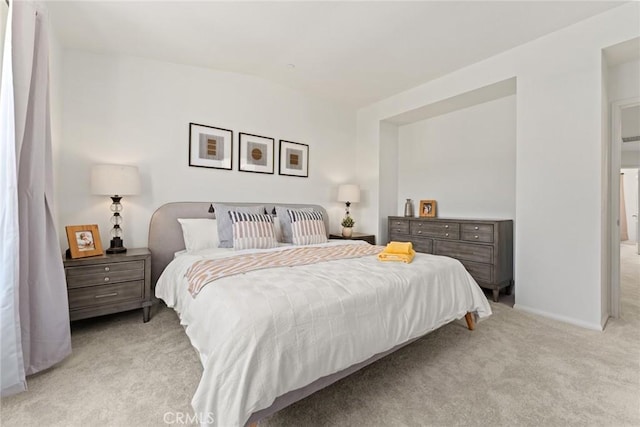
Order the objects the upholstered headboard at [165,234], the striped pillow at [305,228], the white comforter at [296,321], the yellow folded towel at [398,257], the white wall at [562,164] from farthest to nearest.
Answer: the striped pillow at [305,228] → the upholstered headboard at [165,234] → the white wall at [562,164] → the yellow folded towel at [398,257] → the white comforter at [296,321]

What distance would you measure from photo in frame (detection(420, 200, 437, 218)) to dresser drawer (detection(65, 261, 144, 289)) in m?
3.62

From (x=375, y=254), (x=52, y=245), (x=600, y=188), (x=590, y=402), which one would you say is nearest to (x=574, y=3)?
(x=600, y=188)

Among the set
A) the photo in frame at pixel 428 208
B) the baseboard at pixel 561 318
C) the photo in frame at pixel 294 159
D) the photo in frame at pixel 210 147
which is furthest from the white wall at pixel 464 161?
the photo in frame at pixel 210 147

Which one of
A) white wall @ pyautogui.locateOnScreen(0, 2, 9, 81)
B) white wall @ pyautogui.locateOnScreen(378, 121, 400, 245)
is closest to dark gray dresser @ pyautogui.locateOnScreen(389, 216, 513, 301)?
white wall @ pyautogui.locateOnScreen(378, 121, 400, 245)

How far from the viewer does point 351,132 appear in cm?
476

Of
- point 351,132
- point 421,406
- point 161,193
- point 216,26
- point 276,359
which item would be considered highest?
point 216,26

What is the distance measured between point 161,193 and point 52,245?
A: 127 cm

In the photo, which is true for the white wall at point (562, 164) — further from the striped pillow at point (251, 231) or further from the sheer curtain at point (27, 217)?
the sheer curtain at point (27, 217)

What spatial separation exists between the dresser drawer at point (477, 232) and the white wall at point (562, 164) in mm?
269

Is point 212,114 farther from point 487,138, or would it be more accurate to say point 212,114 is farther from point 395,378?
point 487,138

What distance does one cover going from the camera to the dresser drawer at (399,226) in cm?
406

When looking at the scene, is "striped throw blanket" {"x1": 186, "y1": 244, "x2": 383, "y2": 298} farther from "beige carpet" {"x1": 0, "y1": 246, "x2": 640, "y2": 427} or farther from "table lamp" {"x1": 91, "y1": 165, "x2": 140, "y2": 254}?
"table lamp" {"x1": 91, "y1": 165, "x2": 140, "y2": 254}

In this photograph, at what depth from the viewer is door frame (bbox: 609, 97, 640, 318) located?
105 inches

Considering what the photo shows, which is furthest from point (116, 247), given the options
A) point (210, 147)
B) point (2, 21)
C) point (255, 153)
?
point (255, 153)
